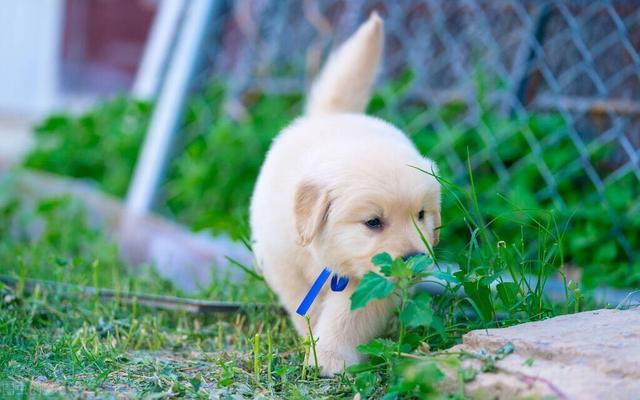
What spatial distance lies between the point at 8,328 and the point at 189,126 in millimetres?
2790

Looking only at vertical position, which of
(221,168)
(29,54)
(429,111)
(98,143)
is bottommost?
(221,168)

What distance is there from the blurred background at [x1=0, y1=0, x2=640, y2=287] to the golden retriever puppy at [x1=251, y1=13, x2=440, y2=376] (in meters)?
0.69

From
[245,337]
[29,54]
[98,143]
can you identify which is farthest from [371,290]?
[29,54]

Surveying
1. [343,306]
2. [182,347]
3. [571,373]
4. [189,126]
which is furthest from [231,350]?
[189,126]

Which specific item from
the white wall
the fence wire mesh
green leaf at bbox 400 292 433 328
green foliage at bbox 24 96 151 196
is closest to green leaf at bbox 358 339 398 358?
green leaf at bbox 400 292 433 328

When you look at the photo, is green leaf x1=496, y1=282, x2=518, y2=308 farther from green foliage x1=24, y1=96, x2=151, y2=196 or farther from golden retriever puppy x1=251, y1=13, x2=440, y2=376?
green foliage x1=24, y1=96, x2=151, y2=196

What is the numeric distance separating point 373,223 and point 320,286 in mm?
242

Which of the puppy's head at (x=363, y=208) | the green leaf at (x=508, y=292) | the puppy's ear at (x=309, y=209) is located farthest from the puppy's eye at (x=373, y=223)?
the green leaf at (x=508, y=292)

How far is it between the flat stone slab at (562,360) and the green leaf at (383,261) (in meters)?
0.25

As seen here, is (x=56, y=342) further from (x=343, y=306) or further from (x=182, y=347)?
(x=343, y=306)

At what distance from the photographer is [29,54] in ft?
28.7

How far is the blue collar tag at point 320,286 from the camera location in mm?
2225

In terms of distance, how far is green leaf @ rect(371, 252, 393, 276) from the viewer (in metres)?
1.92

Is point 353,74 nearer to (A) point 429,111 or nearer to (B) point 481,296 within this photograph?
(B) point 481,296
